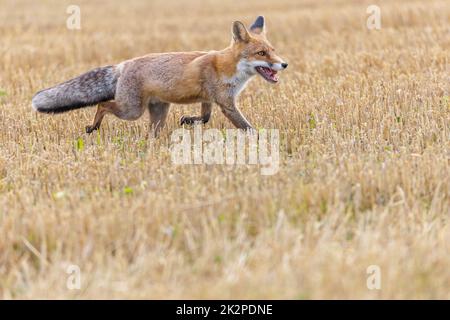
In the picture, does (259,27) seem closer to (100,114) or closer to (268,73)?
(268,73)

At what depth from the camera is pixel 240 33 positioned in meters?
8.80

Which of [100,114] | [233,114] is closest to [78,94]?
[100,114]

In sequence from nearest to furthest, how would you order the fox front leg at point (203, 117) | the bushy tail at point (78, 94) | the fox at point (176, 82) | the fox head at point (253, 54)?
1. the fox head at point (253, 54)
2. the fox at point (176, 82)
3. the bushy tail at point (78, 94)
4. the fox front leg at point (203, 117)

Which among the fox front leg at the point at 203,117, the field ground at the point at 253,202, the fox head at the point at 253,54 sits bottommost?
the field ground at the point at 253,202

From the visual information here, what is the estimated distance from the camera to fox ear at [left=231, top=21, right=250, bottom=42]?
874cm

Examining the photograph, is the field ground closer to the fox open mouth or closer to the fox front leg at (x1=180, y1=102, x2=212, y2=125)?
the fox front leg at (x1=180, y1=102, x2=212, y2=125)

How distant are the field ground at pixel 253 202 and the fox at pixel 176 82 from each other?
43cm

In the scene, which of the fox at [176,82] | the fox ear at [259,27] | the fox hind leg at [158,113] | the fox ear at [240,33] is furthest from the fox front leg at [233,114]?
the fox ear at [259,27]

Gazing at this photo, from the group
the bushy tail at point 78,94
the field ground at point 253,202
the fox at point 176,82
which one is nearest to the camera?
the field ground at point 253,202

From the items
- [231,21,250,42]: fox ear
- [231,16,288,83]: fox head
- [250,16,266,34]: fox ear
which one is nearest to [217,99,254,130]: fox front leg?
[231,16,288,83]: fox head

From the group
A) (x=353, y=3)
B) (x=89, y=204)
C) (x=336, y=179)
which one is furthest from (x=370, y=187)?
(x=353, y=3)

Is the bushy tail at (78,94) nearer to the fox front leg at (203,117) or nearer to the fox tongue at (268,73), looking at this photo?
the fox front leg at (203,117)

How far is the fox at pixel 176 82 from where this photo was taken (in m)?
8.80
